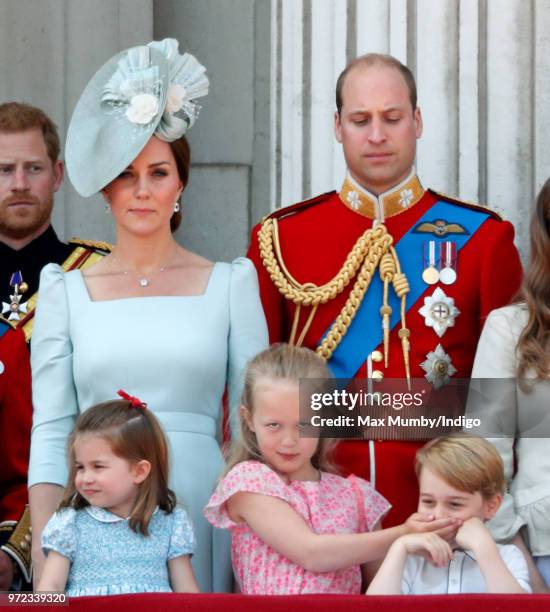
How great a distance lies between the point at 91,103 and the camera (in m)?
4.73

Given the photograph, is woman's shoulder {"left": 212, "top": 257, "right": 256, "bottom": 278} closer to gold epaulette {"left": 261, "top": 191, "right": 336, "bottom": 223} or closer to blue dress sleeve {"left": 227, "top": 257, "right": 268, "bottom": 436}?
blue dress sleeve {"left": 227, "top": 257, "right": 268, "bottom": 436}

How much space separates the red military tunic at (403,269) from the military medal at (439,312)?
0.04 feet

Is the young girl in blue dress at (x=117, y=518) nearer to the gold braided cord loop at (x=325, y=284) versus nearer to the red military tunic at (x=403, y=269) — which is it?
the red military tunic at (x=403, y=269)

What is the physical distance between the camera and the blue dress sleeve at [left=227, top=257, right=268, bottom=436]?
4.50 metres

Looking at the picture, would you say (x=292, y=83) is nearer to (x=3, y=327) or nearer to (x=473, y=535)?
(x=3, y=327)

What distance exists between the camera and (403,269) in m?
4.96

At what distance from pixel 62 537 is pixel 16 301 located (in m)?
1.30

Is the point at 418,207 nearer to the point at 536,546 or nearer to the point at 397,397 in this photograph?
the point at 397,397

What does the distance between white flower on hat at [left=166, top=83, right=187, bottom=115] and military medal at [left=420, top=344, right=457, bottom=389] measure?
86 cm

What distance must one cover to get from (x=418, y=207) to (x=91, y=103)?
2.93 feet

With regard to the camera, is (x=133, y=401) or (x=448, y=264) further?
(x=448, y=264)

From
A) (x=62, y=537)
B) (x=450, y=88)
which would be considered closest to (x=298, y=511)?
(x=62, y=537)

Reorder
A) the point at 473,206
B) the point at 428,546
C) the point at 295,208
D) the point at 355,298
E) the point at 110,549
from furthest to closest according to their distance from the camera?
1. the point at 295,208
2. the point at 473,206
3. the point at 355,298
4. the point at 110,549
5. the point at 428,546

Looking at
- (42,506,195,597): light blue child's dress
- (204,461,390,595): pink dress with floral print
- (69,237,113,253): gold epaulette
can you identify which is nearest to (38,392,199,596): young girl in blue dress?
(42,506,195,597): light blue child's dress
